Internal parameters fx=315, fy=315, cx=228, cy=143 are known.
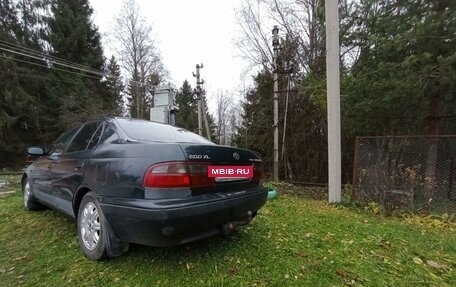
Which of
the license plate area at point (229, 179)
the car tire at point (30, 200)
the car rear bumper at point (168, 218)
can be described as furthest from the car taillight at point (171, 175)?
the car tire at point (30, 200)

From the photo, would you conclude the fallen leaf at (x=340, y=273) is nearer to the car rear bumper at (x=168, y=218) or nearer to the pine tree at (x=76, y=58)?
the car rear bumper at (x=168, y=218)

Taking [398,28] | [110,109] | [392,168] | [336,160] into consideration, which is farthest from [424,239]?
[110,109]

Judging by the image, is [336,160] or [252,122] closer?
Result: [336,160]

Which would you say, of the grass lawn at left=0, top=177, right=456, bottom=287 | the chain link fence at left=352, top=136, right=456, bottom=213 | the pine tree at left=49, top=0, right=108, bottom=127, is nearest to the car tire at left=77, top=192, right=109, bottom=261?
the grass lawn at left=0, top=177, right=456, bottom=287

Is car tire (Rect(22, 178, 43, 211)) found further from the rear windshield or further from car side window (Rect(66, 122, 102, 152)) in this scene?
the rear windshield

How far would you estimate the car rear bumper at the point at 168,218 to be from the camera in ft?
7.97

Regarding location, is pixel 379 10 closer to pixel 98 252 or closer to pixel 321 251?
pixel 321 251

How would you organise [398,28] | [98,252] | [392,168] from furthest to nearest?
[398,28] → [392,168] → [98,252]

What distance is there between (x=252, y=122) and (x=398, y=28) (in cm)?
1105

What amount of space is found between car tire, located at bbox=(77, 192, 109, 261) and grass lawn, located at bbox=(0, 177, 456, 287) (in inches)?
4.8

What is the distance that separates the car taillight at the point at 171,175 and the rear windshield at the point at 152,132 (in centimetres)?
67

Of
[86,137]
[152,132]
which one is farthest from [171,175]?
[86,137]

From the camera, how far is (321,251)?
3373 mm

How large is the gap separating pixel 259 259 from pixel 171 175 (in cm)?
132
